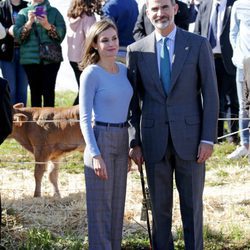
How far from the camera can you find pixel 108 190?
5594mm

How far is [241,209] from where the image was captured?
294 inches

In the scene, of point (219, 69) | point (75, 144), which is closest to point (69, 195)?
point (75, 144)

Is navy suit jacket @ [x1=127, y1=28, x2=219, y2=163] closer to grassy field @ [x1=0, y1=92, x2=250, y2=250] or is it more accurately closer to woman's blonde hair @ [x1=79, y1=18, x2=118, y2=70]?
woman's blonde hair @ [x1=79, y1=18, x2=118, y2=70]

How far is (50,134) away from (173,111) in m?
2.98

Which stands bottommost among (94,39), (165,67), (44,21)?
(165,67)

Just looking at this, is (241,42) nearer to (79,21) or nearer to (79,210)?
(79,21)

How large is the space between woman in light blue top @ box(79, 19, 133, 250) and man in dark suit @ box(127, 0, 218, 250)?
0.15m

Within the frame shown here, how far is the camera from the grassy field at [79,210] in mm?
6512

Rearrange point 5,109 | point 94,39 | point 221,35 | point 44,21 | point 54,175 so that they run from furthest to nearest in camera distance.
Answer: point 221,35 < point 44,21 < point 54,175 < point 94,39 < point 5,109

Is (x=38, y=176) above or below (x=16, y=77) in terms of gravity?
below

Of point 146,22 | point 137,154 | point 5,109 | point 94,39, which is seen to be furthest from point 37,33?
point 5,109

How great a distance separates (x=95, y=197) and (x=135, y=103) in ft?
2.45

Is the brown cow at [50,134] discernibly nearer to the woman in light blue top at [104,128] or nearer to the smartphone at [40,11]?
the smartphone at [40,11]

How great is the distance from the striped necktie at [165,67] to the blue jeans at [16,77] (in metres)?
4.80
